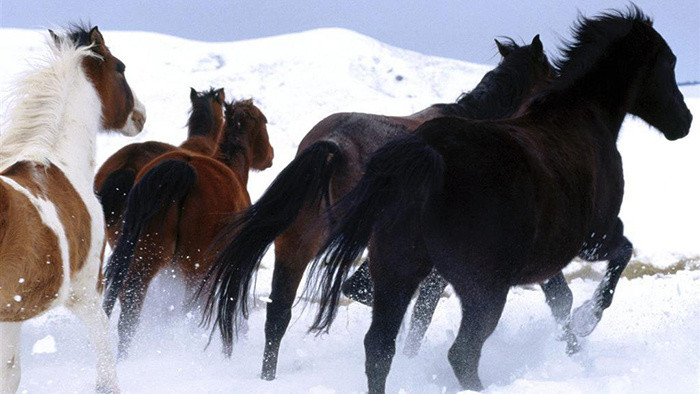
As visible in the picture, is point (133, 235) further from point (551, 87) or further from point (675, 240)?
point (675, 240)

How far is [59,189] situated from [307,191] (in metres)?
1.23

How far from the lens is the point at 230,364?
5340 mm

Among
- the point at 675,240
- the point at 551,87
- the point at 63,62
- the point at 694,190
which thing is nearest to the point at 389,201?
the point at 551,87

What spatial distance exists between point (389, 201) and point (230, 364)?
8.05 feet

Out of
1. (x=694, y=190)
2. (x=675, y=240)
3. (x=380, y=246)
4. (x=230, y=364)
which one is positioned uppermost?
(x=380, y=246)

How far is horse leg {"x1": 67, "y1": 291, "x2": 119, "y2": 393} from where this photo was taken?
402 centimetres

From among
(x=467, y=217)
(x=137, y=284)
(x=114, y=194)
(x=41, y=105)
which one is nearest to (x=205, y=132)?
(x=114, y=194)

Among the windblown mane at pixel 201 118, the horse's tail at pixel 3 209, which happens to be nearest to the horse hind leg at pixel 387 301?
the horse's tail at pixel 3 209

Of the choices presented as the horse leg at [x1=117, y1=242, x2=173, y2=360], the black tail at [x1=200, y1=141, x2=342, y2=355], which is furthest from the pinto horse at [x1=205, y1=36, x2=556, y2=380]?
the horse leg at [x1=117, y1=242, x2=173, y2=360]

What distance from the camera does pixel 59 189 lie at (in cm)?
384

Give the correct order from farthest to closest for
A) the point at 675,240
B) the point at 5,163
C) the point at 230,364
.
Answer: the point at 675,240 < the point at 230,364 < the point at 5,163

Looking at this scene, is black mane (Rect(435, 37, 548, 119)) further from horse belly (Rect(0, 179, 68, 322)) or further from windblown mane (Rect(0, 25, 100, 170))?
horse belly (Rect(0, 179, 68, 322))

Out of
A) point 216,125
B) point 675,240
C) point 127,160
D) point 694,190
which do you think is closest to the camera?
point 127,160

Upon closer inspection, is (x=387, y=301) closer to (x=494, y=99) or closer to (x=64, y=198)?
(x=64, y=198)
